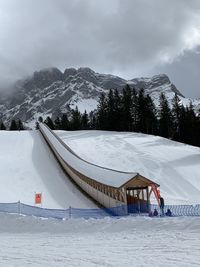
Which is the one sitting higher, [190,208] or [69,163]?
[69,163]

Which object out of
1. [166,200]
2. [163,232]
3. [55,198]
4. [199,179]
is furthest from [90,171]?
[163,232]

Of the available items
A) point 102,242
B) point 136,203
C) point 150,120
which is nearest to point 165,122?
point 150,120

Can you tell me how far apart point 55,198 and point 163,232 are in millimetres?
16779

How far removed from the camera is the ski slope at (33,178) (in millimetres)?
29953

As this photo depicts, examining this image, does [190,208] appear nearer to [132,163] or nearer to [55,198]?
[55,198]

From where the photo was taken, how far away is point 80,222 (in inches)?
715

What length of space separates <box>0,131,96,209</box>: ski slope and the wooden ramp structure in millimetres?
755

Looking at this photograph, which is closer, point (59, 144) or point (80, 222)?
point (80, 222)

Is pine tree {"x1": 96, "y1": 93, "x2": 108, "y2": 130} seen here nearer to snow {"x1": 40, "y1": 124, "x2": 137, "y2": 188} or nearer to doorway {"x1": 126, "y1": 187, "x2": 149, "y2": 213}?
snow {"x1": 40, "y1": 124, "x2": 137, "y2": 188}

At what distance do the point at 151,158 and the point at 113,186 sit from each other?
62.4 ft

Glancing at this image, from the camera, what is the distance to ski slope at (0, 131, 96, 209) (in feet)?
98.3

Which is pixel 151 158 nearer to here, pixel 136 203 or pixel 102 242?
pixel 136 203

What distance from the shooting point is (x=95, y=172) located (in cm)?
3178

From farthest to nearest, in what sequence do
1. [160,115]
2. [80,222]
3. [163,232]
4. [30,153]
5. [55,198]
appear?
[160,115] < [30,153] < [55,198] < [80,222] < [163,232]
